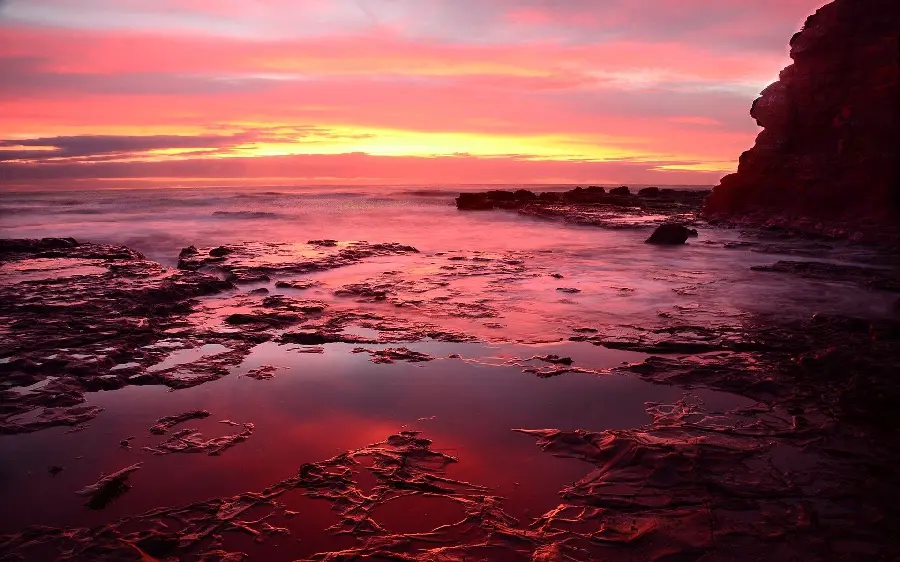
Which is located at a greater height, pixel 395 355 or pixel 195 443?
pixel 395 355

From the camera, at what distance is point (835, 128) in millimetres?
21406

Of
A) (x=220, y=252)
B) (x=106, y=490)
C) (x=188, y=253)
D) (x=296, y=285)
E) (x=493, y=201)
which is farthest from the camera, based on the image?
(x=493, y=201)

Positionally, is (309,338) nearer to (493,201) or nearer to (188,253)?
(188,253)

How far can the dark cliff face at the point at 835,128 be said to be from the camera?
19.4m

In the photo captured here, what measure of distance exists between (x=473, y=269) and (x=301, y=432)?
923cm

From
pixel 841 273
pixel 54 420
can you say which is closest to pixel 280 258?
pixel 54 420

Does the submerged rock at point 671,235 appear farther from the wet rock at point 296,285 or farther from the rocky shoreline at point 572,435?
the wet rock at point 296,285

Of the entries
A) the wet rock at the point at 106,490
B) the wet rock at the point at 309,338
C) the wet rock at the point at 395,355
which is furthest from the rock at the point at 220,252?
the wet rock at the point at 106,490

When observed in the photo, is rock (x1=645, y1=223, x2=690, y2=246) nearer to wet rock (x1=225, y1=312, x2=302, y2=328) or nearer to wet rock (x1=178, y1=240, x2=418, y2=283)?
wet rock (x1=178, y1=240, x2=418, y2=283)

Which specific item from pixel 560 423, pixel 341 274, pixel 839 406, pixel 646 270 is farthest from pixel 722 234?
pixel 560 423

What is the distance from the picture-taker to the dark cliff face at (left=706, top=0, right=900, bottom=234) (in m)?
19.4

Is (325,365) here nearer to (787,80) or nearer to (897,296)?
(897,296)

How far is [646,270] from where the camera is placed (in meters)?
13.4

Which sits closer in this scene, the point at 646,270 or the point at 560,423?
the point at 560,423
